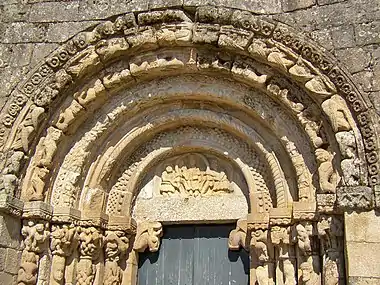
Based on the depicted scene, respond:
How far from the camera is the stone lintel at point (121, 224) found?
5664mm

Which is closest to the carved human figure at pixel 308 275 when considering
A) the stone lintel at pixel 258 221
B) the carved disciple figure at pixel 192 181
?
the stone lintel at pixel 258 221

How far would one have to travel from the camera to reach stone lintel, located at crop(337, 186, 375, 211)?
444cm

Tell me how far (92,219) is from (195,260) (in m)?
1.15

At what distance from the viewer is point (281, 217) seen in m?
5.18

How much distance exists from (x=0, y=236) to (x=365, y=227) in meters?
3.23

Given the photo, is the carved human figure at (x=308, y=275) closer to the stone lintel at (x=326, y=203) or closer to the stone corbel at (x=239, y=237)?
the stone lintel at (x=326, y=203)

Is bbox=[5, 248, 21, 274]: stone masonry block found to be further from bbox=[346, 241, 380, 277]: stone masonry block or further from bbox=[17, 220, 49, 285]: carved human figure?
bbox=[346, 241, 380, 277]: stone masonry block

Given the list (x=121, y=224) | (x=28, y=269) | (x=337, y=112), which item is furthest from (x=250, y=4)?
(x=28, y=269)

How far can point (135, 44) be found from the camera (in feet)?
18.0

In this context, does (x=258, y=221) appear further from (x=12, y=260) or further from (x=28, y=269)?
(x=12, y=260)

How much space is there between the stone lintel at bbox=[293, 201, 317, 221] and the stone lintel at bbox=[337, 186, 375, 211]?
0.44m

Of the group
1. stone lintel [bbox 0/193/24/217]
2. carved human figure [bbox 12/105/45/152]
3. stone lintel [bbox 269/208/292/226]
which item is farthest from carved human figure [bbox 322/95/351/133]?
stone lintel [bbox 0/193/24/217]

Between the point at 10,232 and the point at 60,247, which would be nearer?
the point at 10,232

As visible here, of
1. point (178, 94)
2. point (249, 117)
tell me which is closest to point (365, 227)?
point (249, 117)
